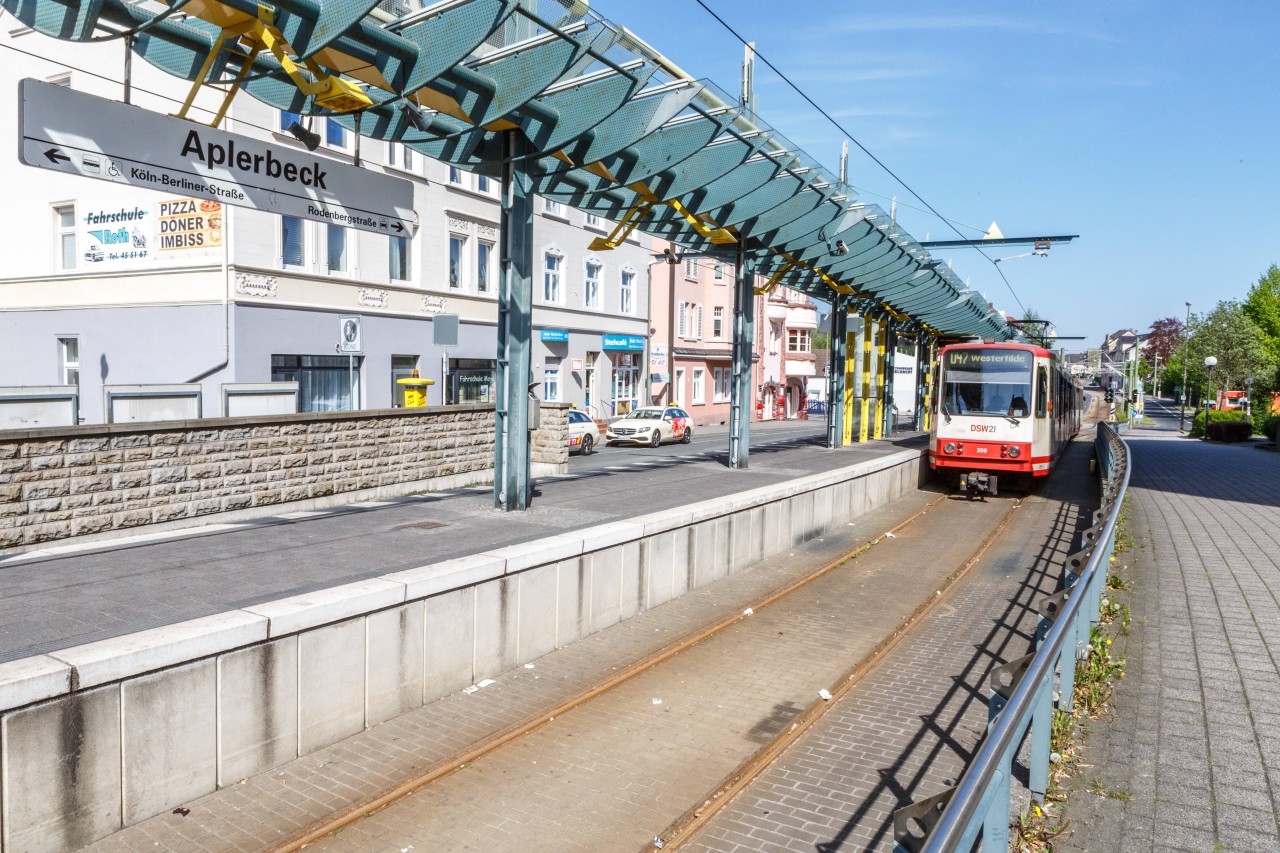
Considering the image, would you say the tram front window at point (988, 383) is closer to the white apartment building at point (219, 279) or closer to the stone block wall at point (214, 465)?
the stone block wall at point (214, 465)

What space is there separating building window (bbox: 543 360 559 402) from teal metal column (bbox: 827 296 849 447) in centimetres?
1183

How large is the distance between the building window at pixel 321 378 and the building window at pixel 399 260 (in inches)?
111

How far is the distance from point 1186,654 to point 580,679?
456 centimetres

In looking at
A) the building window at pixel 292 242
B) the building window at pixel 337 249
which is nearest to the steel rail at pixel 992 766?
the building window at pixel 292 242

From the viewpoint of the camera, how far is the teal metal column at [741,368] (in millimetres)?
17484

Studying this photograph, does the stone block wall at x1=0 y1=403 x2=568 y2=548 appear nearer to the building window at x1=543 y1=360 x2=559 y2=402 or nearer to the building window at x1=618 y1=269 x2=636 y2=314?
the building window at x1=543 y1=360 x2=559 y2=402

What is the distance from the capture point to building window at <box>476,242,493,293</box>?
2967 centimetres

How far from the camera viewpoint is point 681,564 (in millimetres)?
10289

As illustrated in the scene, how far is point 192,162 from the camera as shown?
768cm

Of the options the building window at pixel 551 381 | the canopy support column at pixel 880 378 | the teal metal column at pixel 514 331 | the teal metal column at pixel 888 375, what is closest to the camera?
the teal metal column at pixel 514 331

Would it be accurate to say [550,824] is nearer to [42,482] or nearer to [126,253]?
[42,482]

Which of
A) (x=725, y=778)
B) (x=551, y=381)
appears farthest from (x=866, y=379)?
(x=725, y=778)

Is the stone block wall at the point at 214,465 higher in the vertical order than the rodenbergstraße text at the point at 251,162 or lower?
lower

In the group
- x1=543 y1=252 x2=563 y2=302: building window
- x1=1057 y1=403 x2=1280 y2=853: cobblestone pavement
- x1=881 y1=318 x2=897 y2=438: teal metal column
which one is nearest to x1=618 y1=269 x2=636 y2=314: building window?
x1=543 y1=252 x2=563 y2=302: building window
